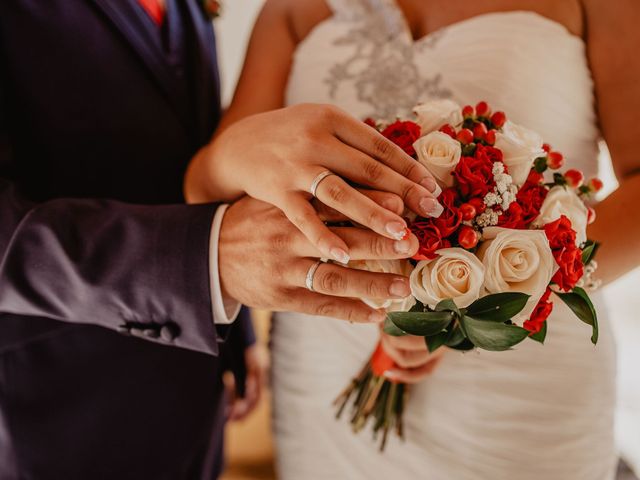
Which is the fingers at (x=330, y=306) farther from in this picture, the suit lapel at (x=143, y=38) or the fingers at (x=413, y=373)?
the suit lapel at (x=143, y=38)

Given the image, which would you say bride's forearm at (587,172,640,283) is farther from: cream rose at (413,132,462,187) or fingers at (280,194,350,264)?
fingers at (280,194,350,264)

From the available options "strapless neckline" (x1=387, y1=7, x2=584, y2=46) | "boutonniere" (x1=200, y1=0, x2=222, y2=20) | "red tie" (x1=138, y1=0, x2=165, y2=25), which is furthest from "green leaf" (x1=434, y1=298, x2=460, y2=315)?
"boutonniere" (x1=200, y1=0, x2=222, y2=20)

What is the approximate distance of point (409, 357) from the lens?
95 centimetres

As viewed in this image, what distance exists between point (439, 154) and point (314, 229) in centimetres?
19

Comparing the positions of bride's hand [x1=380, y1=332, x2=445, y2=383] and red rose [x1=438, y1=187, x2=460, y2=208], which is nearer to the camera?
red rose [x1=438, y1=187, x2=460, y2=208]

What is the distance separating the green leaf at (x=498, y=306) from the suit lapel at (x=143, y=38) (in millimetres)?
758

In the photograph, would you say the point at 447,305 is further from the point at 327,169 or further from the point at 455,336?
the point at 327,169

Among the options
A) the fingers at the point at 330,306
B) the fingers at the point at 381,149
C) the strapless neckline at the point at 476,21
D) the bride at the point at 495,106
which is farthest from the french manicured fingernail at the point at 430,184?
the strapless neckline at the point at 476,21

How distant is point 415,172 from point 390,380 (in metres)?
0.58

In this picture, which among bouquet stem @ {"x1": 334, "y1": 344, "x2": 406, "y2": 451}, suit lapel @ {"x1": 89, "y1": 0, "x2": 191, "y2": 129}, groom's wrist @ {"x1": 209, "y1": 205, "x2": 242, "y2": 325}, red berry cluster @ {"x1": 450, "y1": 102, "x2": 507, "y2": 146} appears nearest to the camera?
red berry cluster @ {"x1": 450, "y1": 102, "x2": 507, "y2": 146}

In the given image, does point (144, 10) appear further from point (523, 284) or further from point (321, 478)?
point (321, 478)

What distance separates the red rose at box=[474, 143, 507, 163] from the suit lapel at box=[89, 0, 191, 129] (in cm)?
66

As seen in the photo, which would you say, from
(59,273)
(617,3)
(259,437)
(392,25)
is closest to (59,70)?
(59,273)

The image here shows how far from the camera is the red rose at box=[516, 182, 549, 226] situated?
0.64 metres
